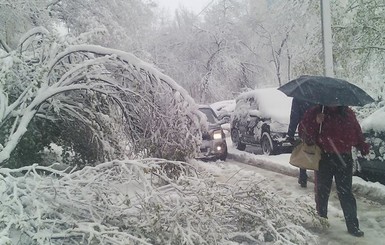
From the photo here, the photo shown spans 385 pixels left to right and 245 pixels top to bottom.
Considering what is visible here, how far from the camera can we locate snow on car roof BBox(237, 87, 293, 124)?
447 inches

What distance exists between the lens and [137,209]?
14.2 feet

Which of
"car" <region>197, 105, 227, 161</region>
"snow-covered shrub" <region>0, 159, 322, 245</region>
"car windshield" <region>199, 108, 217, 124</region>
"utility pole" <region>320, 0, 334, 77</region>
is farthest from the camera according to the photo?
"car windshield" <region>199, 108, 217, 124</region>

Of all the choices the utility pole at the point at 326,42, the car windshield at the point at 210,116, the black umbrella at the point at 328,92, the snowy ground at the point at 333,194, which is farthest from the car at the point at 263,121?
the black umbrella at the point at 328,92

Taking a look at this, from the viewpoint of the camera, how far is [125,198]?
13.8 ft

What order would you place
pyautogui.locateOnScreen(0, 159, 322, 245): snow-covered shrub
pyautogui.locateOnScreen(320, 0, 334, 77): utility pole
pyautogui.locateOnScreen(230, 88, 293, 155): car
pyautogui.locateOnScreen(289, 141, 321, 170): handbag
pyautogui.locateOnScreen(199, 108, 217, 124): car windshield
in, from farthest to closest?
pyautogui.locateOnScreen(199, 108, 217, 124): car windshield
pyautogui.locateOnScreen(230, 88, 293, 155): car
pyautogui.locateOnScreen(320, 0, 334, 77): utility pole
pyautogui.locateOnScreen(289, 141, 321, 170): handbag
pyautogui.locateOnScreen(0, 159, 322, 245): snow-covered shrub

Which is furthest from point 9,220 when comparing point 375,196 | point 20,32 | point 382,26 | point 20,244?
point 20,32

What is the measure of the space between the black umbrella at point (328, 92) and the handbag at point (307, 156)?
618mm

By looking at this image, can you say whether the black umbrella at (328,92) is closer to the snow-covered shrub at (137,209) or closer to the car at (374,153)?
the snow-covered shrub at (137,209)

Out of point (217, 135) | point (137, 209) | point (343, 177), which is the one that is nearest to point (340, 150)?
point (343, 177)

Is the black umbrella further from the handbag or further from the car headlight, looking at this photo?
the car headlight

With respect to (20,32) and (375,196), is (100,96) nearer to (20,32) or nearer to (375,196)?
(375,196)

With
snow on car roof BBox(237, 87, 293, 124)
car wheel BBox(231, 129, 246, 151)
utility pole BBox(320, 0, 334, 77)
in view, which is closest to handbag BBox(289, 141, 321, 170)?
utility pole BBox(320, 0, 334, 77)

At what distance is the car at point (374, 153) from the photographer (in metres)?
6.97

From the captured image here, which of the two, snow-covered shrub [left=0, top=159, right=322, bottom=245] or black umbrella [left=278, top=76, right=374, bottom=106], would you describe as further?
black umbrella [left=278, top=76, right=374, bottom=106]
